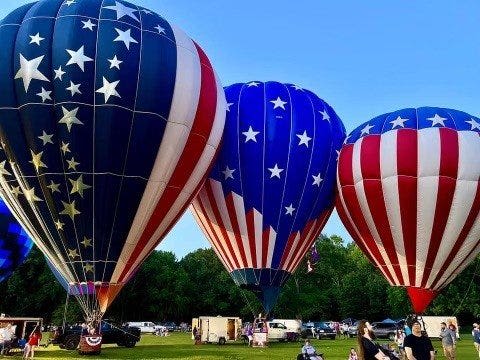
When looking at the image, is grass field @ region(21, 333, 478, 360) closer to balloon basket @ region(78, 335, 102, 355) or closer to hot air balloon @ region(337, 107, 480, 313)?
balloon basket @ region(78, 335, 102, 355)

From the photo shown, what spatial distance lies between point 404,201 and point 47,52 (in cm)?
1311

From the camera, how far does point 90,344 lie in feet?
57.0

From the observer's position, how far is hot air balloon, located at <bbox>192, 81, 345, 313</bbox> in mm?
22000

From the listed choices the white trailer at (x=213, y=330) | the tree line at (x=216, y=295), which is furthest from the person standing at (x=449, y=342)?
the tree line at (x=216, y=295)

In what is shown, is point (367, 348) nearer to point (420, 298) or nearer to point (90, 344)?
point (90, 344)

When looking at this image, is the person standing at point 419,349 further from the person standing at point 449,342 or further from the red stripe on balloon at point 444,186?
the red stripe on balloon at point 444,186

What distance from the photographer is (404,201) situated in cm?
2033

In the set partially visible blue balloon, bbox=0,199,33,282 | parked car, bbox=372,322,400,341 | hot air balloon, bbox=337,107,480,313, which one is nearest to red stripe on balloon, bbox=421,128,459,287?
hot air balloon, bbox=337,107,480,313

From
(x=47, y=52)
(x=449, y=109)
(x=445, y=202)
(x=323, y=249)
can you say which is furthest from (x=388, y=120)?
(x=323, y=249)

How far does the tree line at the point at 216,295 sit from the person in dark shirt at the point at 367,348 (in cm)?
4108

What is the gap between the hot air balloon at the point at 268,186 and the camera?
22000 mm

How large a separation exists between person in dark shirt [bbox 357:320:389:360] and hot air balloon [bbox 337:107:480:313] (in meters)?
13.8

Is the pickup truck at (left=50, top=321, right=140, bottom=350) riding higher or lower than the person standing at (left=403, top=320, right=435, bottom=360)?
higher

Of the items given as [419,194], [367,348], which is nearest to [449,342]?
[419,194]
